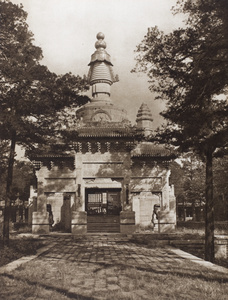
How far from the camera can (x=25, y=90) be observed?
12.2 m

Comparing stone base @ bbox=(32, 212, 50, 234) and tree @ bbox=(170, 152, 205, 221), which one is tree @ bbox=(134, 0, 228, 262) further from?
tree @ bbox=(170, 152, 205, 221)

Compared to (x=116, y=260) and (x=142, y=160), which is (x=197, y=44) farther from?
(x=142, y=160)

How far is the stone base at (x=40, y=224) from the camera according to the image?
19922mm

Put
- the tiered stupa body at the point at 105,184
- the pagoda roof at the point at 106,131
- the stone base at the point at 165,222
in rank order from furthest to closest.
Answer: the pagoda roof at the point at 106,131
the tiered stupa body at the point at 105,184
the stone base at the point at 165,222

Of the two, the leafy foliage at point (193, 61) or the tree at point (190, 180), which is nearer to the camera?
the leafy foliage at point (193, 61)

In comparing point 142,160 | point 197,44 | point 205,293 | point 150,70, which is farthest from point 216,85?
point 142,160

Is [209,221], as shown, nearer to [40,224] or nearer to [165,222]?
[165,222]

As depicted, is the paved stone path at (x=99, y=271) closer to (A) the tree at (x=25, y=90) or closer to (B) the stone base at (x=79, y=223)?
(A) the tree at (x=25, y=90)

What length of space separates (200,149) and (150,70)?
16.8ft

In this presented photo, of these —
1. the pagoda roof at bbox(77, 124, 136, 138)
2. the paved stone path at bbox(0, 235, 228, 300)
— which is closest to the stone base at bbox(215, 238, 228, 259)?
the paved stone path at bbox(0, 235, 228, 300)

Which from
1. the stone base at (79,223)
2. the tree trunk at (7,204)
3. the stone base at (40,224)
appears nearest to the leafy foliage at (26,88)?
the tree trunk at (7,204)

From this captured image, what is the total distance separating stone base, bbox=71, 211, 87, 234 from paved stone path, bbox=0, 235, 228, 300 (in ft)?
24.0

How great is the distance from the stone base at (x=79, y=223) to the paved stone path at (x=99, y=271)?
24.0 feet

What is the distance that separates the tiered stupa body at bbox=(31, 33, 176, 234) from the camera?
66.1 feet
